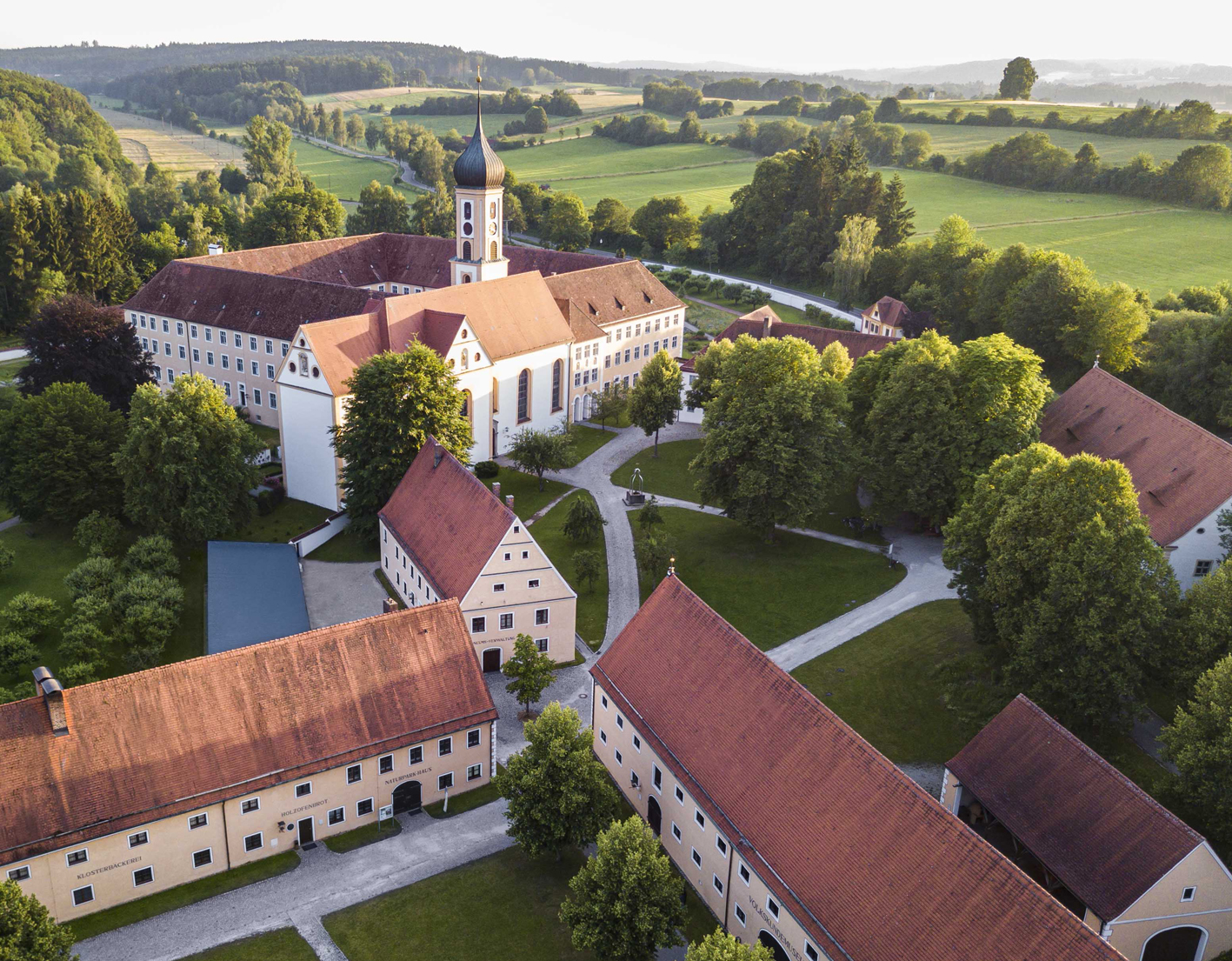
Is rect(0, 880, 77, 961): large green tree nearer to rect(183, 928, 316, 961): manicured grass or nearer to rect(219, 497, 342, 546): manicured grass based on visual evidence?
rect(183, 928, 316, 961): manicured grass

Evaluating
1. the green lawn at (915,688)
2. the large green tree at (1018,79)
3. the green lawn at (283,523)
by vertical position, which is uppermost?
the large green tree at (1018,79)

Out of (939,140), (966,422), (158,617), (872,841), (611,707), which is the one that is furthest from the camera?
(939,140)

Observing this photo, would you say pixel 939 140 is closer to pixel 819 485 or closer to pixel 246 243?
pixel 246 243

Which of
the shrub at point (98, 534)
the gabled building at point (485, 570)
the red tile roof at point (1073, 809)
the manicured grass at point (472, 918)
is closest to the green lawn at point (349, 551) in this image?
the gabled building at point (485, 570)

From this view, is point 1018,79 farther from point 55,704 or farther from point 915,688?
point 55,704

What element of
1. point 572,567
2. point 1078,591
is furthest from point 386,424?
point 1078,591

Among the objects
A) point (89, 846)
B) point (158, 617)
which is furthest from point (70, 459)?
point (89, 846)

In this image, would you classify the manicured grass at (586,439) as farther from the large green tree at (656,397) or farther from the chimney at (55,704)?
the chimney at (55,704)
